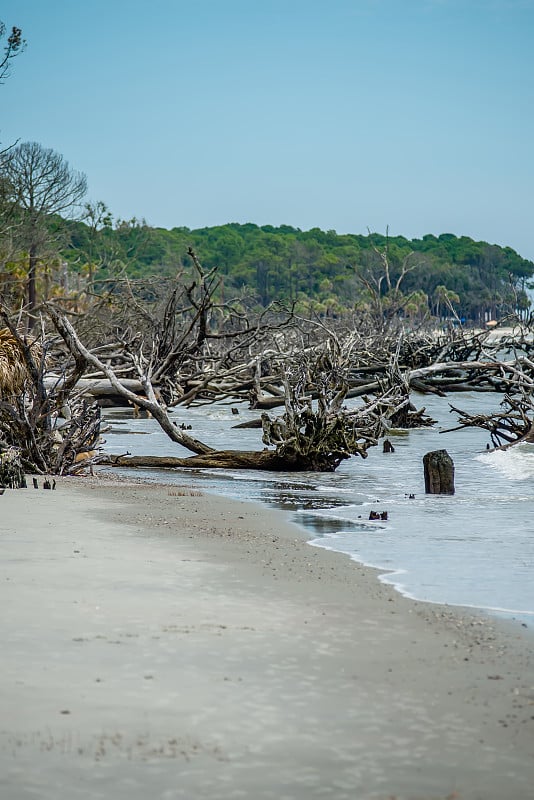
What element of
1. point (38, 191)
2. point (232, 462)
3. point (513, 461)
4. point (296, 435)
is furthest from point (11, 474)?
point (38, 191)

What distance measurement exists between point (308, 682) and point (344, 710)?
0.40 meters

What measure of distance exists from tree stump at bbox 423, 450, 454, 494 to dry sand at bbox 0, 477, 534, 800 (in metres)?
6.09

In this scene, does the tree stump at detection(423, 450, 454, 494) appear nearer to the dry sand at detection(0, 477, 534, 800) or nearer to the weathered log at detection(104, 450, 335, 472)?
the weathered log at detection(104, 450, 335, 472)

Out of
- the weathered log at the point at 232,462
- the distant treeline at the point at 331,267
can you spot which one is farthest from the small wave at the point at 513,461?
the distant treeline at the point at 331,267

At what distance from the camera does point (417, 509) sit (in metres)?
12.5

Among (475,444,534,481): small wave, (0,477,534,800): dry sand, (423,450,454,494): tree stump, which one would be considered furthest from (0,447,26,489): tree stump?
(475,444,534,481): small wave

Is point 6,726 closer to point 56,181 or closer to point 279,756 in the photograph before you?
point 279,756

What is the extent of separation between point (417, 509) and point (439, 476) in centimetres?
178

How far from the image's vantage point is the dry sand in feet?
12.6

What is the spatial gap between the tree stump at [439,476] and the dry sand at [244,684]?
6086 millimetres

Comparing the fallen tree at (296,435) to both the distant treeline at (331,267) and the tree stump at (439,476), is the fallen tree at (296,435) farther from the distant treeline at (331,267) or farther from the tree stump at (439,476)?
the distant treeline at (331,267)

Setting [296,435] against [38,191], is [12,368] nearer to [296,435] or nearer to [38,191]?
[296,435]

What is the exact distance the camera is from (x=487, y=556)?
360 inches

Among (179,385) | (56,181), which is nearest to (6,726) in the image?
(179,385)
